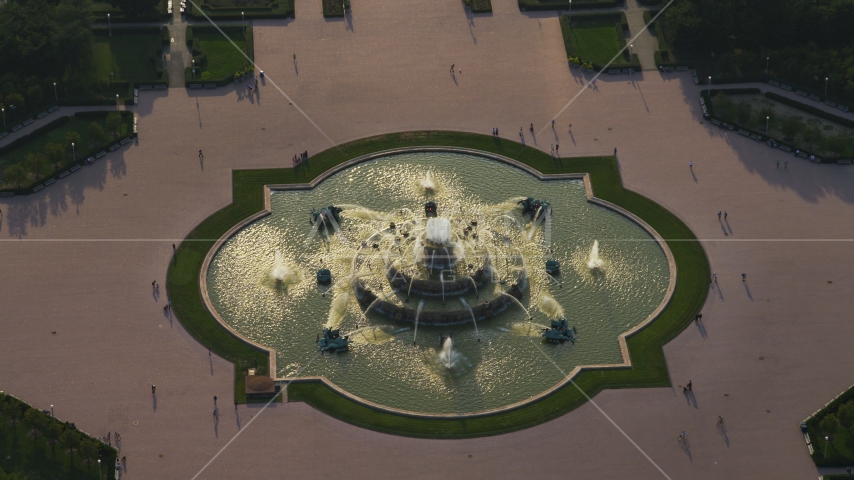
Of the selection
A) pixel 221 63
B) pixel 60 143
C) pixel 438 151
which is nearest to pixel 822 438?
pixel 438 151

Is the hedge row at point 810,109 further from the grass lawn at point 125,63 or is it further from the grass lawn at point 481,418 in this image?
the grass lawn at point 125,63

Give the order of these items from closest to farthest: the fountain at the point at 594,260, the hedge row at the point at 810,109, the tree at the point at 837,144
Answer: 1. the fountain at the point at 594,260
2. the tree at the point at 837,144
3. the hedge row at the point at 810,109

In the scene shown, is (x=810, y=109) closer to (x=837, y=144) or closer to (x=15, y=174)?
(x=837, y=144)

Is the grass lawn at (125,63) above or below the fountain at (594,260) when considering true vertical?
above

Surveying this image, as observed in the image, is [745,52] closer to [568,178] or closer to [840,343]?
[568,178]

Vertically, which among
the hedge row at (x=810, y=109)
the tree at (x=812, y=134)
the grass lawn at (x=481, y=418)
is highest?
the hedge row at (x=810, y=109)

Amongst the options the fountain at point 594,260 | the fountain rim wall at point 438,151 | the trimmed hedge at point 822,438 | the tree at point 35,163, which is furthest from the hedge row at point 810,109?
the tree at point 35,163

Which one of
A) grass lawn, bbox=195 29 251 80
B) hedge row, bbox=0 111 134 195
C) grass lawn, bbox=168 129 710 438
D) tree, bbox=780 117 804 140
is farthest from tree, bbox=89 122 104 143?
tree, bbox=780 117 804 140
